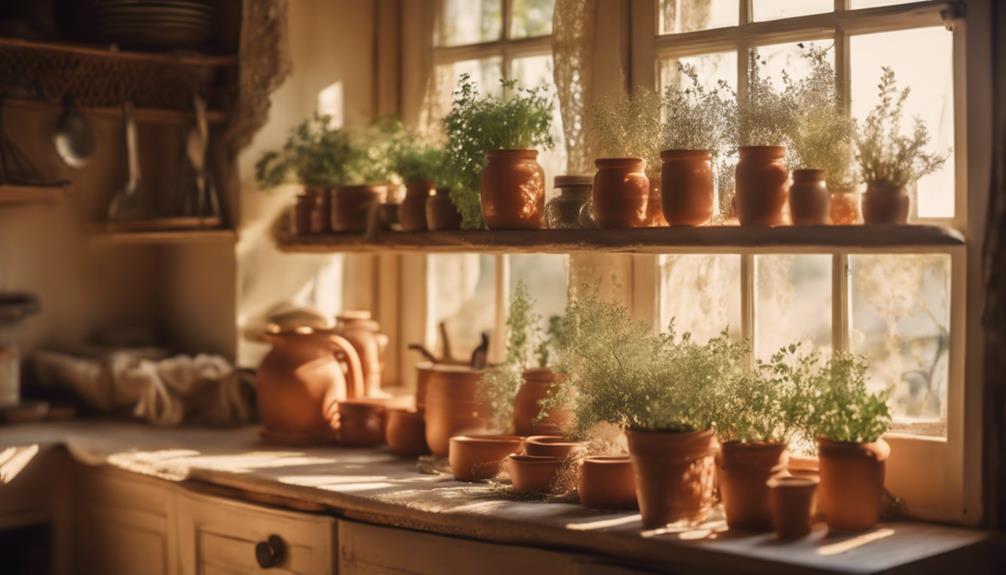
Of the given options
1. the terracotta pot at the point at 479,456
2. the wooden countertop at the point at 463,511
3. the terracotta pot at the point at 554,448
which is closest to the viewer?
the wooden countertop at the point at 463,511

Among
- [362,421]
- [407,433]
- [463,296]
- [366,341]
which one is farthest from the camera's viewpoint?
[463,296]

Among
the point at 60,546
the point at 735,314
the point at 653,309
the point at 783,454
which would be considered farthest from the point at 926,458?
the point at 60,546

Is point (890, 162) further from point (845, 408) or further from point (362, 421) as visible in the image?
point (362, 421)

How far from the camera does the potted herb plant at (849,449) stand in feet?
7.04

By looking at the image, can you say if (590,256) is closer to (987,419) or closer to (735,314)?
(735,314)

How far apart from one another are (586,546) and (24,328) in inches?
80.8

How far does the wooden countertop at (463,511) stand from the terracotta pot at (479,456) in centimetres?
4

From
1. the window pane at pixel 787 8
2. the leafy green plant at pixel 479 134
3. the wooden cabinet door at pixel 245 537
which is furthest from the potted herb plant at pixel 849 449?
the wooden cabinet door at pixel 245 537

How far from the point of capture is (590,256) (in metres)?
2.74

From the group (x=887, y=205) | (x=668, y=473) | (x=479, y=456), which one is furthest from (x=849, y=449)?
(x=479, y=456)

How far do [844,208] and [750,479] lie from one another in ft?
1.64

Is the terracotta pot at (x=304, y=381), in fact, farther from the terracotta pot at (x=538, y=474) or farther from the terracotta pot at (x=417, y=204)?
the terracotta pot at (x=538, y=474)

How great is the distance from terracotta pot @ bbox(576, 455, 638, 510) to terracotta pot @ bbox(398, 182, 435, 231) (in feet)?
2.73

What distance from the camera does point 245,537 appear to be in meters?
2.67
